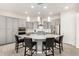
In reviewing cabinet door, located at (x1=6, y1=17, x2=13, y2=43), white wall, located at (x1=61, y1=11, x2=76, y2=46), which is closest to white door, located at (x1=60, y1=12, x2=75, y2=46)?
white wall, located at (x1=61, y1=11, x2=76, y2=46)

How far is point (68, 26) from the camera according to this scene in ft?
10.2

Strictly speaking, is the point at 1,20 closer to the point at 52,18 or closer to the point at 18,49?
the point at 18,49

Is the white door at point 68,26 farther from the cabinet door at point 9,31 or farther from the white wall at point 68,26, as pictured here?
the cabinet door at point 9,31

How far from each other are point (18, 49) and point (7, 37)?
69 cm

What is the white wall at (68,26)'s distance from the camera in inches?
122

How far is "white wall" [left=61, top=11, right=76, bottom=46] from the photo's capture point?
3.10 metres

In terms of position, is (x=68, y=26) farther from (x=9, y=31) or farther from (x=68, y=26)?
(x=9, y=31)

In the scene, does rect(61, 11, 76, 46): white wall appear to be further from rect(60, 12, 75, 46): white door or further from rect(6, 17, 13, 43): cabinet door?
rect(6, 17, 13, 43): cabinet door

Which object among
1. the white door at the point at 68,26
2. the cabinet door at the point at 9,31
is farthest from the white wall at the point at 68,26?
the cabinet door at the point at 9,31

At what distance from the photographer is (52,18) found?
10.4 ft

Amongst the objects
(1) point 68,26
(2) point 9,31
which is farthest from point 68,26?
(2) point 9,31

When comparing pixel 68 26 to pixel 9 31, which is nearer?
pixel 68 26

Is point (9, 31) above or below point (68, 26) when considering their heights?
below

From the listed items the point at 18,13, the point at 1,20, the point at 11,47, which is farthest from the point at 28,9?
the point at 11,47
